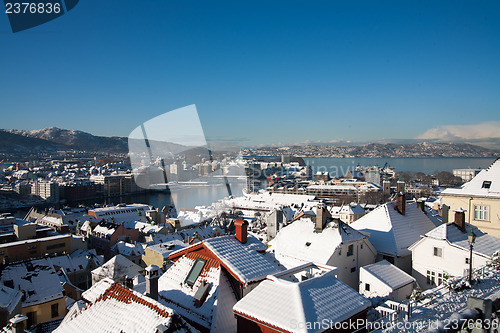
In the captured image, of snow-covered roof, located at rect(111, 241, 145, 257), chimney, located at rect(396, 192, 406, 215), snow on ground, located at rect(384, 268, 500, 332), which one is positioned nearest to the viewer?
snow on ground, located at rect(384, 268, 500, 332)

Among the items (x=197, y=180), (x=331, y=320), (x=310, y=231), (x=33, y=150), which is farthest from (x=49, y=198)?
(x=33, y=150)

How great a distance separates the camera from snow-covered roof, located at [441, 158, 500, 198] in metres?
7.48

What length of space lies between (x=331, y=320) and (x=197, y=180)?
61.9m

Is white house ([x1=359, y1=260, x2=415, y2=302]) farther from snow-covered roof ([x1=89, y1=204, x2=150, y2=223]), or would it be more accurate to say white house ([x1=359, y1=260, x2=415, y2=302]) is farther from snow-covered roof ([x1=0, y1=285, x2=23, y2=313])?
snow-covered roof ([x1=89, y1=204, x2=150, y2=223])

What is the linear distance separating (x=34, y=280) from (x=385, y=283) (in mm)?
7344

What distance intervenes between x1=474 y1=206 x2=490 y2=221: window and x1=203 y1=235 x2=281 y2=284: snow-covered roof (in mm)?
5486

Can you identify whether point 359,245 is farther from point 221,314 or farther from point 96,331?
point 96,331

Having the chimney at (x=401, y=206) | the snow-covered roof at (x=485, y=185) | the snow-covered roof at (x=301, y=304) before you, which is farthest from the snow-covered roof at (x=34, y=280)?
the snow-covered roof at (x=485, y=185)

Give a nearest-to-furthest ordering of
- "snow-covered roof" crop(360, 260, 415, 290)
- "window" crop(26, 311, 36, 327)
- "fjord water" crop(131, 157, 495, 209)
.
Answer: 1. "snow-covered roof" crop(360, 260, 415, 290)
2. "window" crop(26, 311, 36, 327)
3. "fjord water" crop(131, 157, 495, 209)

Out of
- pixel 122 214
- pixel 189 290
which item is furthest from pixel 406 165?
pixel 189 290

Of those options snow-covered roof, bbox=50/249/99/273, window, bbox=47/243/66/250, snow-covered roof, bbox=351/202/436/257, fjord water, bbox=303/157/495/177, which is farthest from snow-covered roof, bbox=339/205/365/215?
fjord water, bbox=303/157/495/177

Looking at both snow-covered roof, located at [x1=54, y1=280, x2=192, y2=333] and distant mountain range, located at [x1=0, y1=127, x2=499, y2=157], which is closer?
snow-covered roof, located at [x1=54, y1=280, x2=192, y2=333]

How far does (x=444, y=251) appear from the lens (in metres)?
6.00

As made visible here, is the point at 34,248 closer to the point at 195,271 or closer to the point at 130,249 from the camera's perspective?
the point at 130,249
